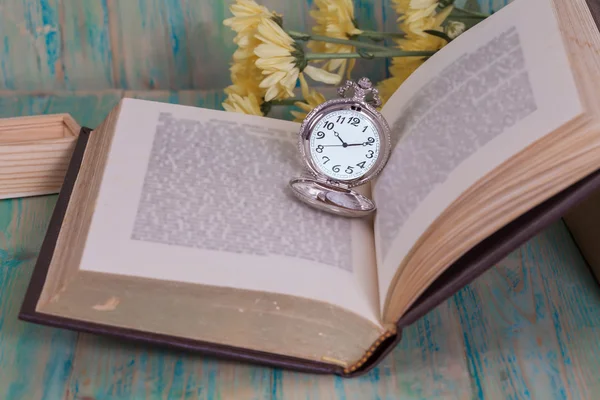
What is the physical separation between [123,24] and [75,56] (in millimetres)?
113

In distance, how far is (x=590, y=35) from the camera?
91cm

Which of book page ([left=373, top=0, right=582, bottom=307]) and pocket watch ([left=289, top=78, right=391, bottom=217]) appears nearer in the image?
book page ([left=373, top=0, right=582, bottom=307])

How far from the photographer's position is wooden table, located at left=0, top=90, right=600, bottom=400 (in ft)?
3.01

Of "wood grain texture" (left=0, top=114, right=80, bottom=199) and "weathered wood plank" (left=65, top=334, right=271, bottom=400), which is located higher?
"wood grain texture" (left=0, top=114, right=80, bottom=199)

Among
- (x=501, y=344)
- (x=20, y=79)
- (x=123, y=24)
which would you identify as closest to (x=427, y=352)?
(x=501, y=344)

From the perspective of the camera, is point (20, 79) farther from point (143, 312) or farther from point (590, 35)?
point (590, 35)

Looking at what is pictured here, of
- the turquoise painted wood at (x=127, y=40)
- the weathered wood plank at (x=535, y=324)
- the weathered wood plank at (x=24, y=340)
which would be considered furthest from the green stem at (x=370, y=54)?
the weathered wood plank at (x=24, y=340)

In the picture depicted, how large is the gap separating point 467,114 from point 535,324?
320 mm

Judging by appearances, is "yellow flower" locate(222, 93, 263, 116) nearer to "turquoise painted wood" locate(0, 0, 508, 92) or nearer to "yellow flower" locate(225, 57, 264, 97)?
"yellow flower" locate(225, 57, 264, 97)

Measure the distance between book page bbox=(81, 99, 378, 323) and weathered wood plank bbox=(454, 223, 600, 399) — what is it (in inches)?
7.9

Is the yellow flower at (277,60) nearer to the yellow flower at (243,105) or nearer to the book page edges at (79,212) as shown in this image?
the yellow flower at (243,105)

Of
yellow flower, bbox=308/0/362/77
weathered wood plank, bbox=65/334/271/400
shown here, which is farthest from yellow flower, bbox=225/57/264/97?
weathered wood plank, bbox=65/334/271/400

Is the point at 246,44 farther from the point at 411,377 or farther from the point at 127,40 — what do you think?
the point at 411,377

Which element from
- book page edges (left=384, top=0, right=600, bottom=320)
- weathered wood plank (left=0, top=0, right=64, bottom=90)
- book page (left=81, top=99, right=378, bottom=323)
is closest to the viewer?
book page edges (left=384, top=0, right=600, bottom=320)
